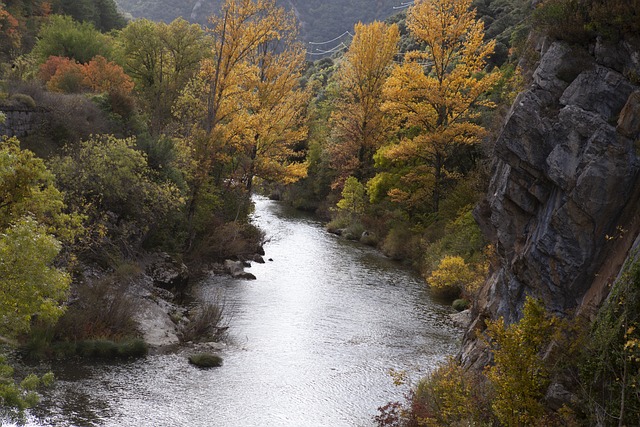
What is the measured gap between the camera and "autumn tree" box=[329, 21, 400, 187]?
39.8m

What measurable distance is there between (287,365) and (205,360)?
2197mm

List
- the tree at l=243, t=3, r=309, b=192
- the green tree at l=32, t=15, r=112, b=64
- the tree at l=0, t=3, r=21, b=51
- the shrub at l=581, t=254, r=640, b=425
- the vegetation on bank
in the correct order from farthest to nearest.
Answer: the green tree at l=32, t=15, r=112, b=64 < the tree at l=0, t=3, r=21, b=51 < the tree at l=243, t=3, r=309, b=192 < the vegetation on bank < the shrub at l=581, t=254, r=640, b=425

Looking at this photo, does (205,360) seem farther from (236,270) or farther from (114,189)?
(236,270)

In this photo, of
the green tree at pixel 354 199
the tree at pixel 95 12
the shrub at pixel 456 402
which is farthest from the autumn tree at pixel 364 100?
the shrub at pixel 456 402

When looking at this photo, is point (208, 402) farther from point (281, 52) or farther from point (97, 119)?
point (281, 52)

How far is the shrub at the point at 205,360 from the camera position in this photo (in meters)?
15.3

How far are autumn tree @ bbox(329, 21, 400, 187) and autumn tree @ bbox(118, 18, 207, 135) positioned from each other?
10366mm

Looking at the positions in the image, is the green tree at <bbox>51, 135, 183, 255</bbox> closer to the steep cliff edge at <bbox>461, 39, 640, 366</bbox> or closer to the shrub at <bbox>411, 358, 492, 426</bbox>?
the shrub at <bbox>411, 358, 492, 426</bbox>

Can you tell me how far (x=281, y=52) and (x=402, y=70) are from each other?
8.16 meters

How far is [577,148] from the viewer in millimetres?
10609

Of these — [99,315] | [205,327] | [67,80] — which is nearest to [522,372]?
[205,327]

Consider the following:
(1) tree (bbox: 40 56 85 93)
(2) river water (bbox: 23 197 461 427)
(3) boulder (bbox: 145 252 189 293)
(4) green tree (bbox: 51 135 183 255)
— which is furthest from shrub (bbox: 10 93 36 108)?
(2) river water (bbox: 23 197 461 427)

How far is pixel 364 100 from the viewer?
40531 mm

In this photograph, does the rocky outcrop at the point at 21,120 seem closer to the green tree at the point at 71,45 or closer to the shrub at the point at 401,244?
the green tree at the point at 71,45
